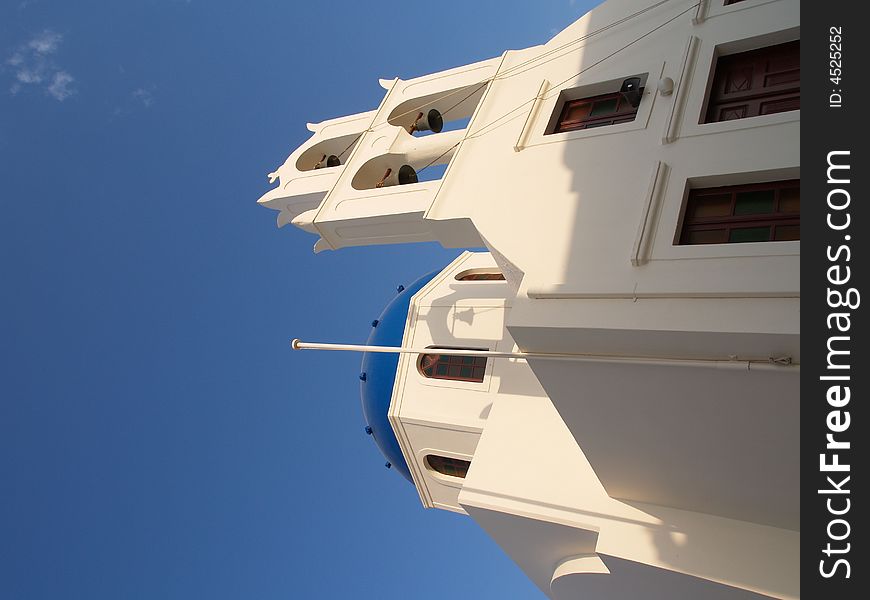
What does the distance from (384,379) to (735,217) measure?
8156 millimetres

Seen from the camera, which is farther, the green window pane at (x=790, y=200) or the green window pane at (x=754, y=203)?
the green window pane at (x=754, y=203)

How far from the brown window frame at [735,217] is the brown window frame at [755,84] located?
109 centimetres

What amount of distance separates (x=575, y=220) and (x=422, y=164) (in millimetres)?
5177

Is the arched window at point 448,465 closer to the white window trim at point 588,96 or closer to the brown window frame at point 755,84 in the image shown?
the white window trim at point 588,96

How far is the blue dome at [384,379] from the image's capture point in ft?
41.5

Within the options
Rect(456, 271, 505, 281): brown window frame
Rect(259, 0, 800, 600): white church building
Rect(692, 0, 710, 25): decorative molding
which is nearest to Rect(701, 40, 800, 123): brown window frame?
Rect(259, 0, 800, 600): white church building

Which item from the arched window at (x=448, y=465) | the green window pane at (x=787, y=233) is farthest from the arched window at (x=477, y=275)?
the green window pane at (x=787, y=233)

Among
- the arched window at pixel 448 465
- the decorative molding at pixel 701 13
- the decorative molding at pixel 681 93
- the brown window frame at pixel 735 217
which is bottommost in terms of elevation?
the arched window at pixel 448 465

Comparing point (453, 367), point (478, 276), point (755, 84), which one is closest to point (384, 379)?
point (453, 367)

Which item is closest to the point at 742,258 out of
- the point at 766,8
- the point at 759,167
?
the point at 759,167

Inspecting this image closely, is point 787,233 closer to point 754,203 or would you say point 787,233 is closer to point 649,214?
point 754,203

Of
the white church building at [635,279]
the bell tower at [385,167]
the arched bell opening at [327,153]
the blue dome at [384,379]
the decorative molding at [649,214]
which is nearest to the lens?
the white church building at [635,279]

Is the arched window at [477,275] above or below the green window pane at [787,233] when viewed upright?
above

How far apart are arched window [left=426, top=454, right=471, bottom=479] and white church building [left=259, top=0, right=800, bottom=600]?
120 centimetres
